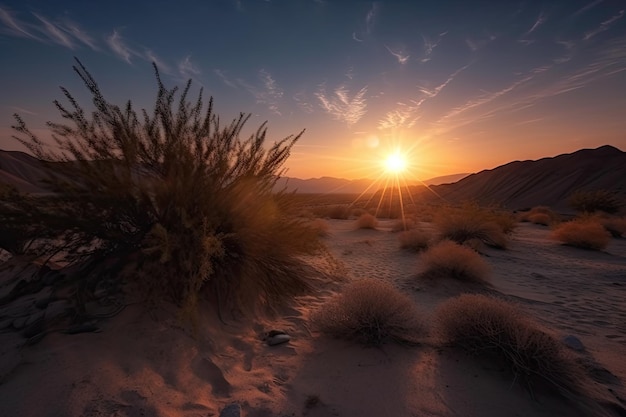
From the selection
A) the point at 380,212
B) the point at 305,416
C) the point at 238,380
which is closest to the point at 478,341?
the point at 305,416

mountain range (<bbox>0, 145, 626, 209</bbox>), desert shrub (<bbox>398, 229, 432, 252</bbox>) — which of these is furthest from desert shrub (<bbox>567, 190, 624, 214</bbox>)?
desert shrub (<bbox>398, 229, 432, 252</bbox>)

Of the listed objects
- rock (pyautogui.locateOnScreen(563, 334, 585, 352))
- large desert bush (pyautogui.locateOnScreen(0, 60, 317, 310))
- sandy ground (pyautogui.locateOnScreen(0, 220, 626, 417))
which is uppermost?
large desert bush (pyautogui.locateOnScreen(0, 60, 317, 310))

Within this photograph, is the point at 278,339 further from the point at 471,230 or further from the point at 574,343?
the point at 471,230

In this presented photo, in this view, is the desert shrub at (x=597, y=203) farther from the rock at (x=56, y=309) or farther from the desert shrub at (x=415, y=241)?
the rock at (x=56, y=309)

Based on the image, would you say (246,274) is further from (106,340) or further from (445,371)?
(445,371)

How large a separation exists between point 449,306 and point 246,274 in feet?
7.69

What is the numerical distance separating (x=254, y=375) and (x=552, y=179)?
173 ft

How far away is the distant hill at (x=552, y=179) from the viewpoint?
121ft

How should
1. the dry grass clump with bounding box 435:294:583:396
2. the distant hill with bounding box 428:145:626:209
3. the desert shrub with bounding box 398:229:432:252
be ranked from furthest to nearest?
the distant hill with bounding box 428:145:626:209 → the desert shrub with bounding box 398:229:432:252 → the dry grass clump with bounding box 435:294:583:396

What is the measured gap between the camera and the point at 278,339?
10.6 feet

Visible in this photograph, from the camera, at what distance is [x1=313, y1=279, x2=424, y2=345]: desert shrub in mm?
3252

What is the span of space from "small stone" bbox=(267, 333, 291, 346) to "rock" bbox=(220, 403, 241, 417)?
1040mm

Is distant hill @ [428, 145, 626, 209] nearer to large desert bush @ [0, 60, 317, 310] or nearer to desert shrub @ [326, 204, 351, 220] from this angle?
desert shrub @ [326, 204, 351, 220]

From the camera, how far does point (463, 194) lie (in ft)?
187
